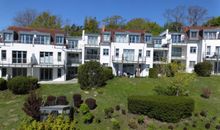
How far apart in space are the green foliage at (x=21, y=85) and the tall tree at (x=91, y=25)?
39.6 meters

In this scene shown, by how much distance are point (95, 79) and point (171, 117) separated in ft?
43.8

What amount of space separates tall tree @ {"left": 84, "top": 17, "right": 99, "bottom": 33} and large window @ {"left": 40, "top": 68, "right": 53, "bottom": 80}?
28.1m

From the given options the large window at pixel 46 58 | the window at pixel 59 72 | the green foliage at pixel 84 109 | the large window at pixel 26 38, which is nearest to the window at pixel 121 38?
the window at pixel 59 72

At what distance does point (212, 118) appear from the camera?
25.7m

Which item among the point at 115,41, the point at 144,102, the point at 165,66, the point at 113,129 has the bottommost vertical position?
the point at 113,129

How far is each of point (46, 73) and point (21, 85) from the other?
1306 centimetres

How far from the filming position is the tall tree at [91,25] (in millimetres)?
73375

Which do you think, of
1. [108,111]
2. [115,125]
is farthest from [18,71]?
[115,125]

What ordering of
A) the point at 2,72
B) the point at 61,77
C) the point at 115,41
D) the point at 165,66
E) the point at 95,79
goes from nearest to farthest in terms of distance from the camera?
the point at 95,79 → the point at 165,66 → the point at 2,72 → the point at 61,77 → the point at 115,41

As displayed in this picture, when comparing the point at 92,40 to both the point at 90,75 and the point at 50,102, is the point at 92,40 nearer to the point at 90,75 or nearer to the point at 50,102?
the point at 90,75

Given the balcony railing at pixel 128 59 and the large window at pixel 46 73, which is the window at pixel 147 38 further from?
the large window at pixel 46 73

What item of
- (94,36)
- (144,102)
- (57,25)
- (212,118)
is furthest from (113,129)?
(57,25)

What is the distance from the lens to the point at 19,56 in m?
44.4

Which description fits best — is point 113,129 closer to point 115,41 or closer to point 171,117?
point 171,117
